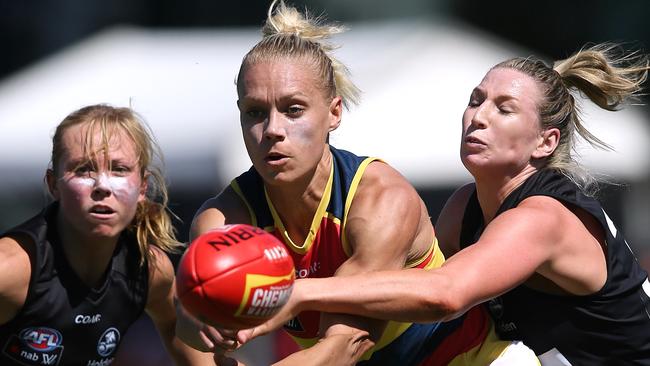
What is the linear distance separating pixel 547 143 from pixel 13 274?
78.5 inches

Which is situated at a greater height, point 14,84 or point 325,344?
point 325,344

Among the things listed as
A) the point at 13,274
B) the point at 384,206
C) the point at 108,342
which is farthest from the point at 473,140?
the point at 13,274

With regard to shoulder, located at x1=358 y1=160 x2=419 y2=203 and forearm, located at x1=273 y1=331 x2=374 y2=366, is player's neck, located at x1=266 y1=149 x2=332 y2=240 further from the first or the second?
forearm, located at x1=273 y1=331 x2=374 y2=366

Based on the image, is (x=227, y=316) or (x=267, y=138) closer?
(x=227, y=316)

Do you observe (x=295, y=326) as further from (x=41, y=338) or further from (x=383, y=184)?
(x=41, y=338)

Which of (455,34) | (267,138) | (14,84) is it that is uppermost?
(267,138)

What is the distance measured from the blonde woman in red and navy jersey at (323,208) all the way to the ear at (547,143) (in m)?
0.49

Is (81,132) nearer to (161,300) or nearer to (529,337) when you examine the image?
(161,300)

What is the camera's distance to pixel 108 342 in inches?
185

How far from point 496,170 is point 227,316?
4.14 ft

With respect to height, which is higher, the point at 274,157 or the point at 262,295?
the point at 274,157

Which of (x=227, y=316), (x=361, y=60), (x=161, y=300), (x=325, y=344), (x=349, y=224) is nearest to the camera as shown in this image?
(x=227, y=316)

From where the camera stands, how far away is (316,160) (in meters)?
4.41

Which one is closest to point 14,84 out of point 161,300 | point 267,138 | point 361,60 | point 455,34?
point 361,60
